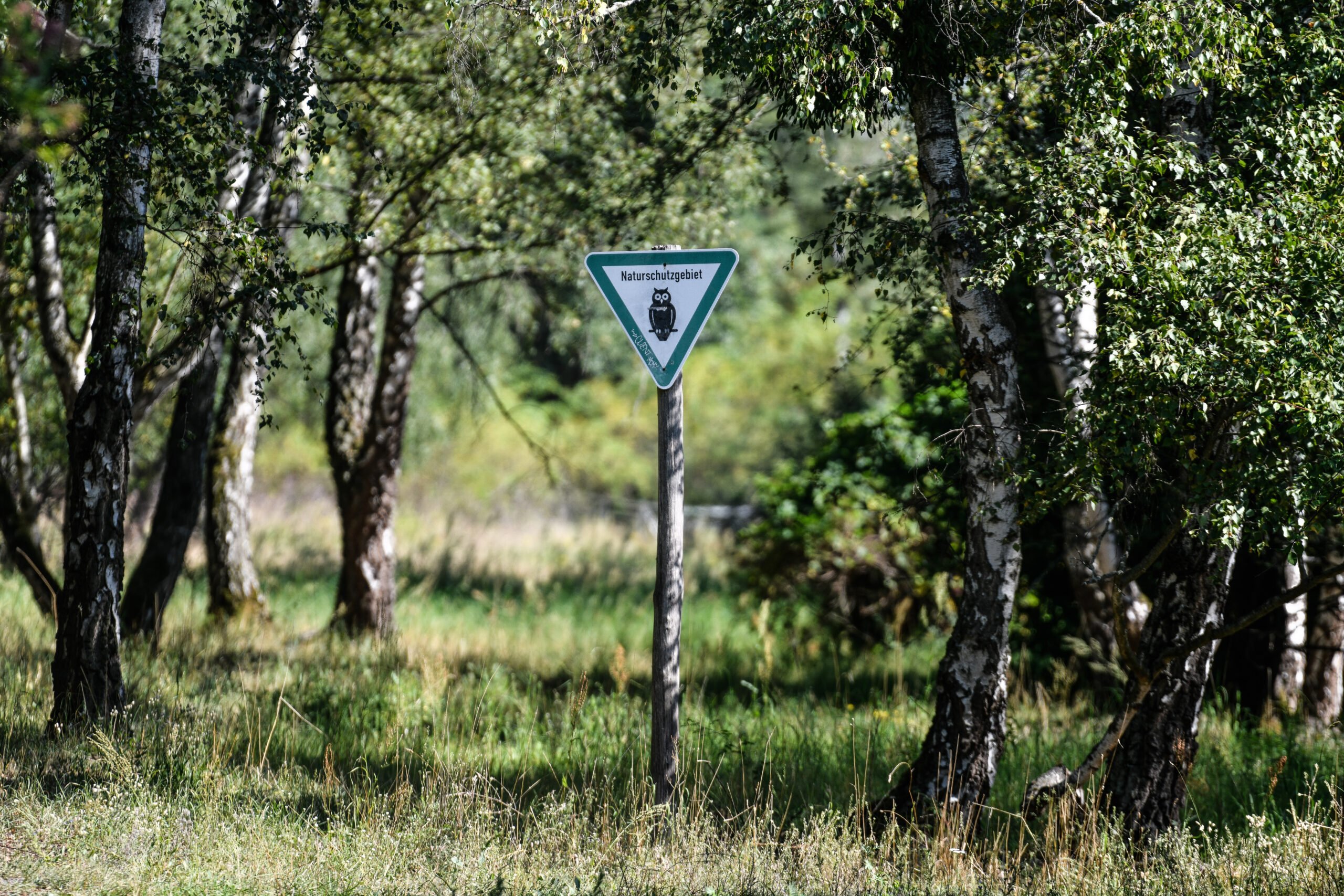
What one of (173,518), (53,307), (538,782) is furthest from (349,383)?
(538,782)

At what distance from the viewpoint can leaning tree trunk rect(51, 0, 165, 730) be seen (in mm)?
5598

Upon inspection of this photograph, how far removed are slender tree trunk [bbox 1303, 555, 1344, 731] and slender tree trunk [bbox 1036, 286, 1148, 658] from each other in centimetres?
122

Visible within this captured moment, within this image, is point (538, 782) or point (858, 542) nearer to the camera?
point (538, 782)

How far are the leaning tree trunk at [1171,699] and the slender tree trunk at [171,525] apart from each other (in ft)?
22.5

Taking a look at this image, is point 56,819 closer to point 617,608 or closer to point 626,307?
point 626,307

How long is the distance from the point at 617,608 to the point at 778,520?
273 cm

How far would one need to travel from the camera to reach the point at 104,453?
5676 mm

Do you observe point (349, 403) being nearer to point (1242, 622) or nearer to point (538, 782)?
point (538, 782)

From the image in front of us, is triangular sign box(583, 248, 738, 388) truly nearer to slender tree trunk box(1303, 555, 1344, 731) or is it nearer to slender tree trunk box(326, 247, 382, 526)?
slender tree trunk box(1303, 555, 1344, 731)

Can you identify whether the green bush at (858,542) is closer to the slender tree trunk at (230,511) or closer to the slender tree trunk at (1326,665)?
the slender tree trunk at (1326,665)

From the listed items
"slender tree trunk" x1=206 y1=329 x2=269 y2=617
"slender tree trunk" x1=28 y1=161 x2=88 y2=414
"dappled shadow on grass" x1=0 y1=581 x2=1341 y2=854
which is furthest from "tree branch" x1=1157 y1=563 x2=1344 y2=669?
"slender tree trunk" x1=206 y1=329 x2=269 y2=617

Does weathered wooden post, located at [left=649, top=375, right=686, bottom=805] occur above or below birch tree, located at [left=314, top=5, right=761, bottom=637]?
below

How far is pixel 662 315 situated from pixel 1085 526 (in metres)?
3.49

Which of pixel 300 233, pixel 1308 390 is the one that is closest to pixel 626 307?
pixel 1308 390
